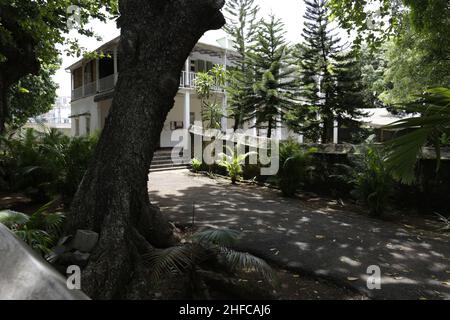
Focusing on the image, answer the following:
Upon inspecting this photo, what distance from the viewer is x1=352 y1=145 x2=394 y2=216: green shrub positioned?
7102 mm

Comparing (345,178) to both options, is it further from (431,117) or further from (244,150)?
(431,117)

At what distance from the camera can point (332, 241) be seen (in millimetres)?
5242

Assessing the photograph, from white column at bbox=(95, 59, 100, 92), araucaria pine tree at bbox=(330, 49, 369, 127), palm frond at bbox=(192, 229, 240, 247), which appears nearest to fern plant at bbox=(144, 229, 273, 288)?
palm frond at bbox=(192, 229, 240, 247)

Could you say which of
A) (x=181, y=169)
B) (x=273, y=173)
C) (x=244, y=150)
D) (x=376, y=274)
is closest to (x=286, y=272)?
(x=376, y=274)

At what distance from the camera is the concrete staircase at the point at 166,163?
14.9 meters

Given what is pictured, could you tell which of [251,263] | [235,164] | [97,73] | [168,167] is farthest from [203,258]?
[97,73]

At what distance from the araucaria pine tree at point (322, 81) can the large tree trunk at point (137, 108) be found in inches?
475

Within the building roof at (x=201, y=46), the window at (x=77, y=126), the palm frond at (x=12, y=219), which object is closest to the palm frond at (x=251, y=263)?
the palm frond at (x=12, y=219)

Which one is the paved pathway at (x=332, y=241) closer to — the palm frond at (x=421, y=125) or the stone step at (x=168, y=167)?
the palm frond at (x=421, y=125)

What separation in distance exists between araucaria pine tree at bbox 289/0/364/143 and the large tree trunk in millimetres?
12052

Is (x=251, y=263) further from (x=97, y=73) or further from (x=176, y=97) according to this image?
(x=97, y=73)

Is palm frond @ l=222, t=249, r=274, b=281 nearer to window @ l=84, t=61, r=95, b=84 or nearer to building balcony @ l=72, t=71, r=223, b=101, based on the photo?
building balcony @ l=72, t=71, r=223, b=101

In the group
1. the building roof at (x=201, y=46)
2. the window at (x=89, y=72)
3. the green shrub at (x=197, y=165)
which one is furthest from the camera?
the window at (x=89, y=72)

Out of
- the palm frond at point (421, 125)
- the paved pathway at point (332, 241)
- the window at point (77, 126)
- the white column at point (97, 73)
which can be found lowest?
the paved pathway at point (332, 241)
